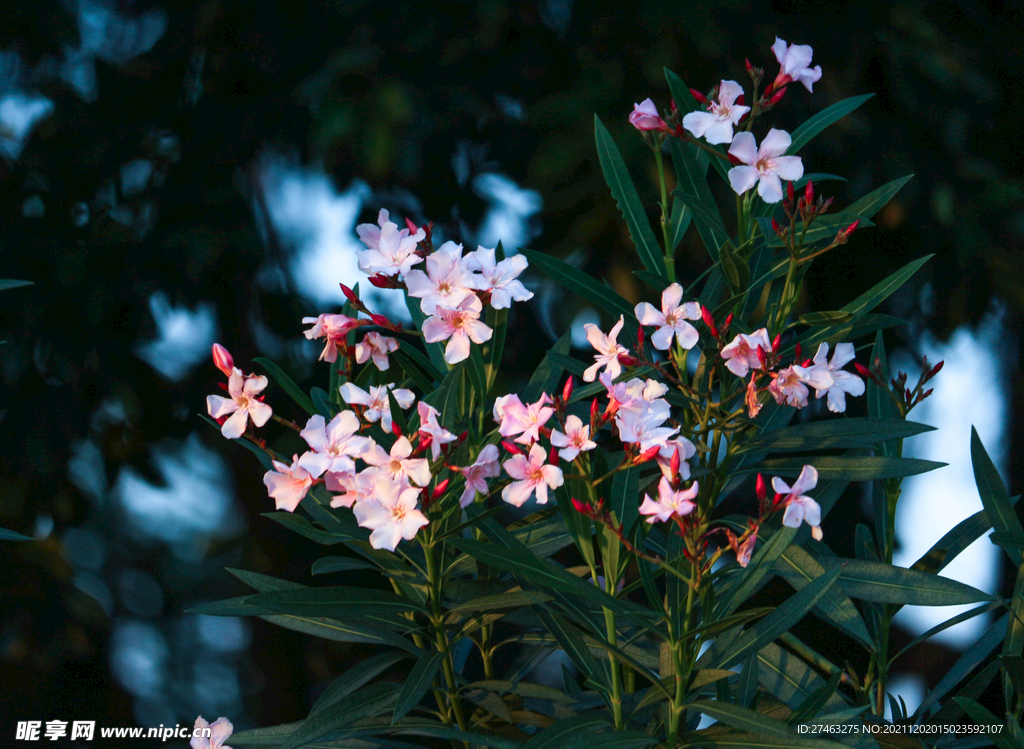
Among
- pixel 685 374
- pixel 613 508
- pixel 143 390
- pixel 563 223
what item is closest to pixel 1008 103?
pixel 563 223

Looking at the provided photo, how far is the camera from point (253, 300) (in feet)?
4.88

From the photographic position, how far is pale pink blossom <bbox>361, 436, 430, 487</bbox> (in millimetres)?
625

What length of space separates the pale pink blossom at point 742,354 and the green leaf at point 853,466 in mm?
203

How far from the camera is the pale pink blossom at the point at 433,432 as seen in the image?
25.5 inches

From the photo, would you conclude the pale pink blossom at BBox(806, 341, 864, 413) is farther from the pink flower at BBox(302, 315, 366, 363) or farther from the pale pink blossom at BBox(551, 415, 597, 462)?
the pink flower at BBox(302, 315, 366, 363)

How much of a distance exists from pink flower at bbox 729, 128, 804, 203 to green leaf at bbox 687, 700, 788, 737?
0.46 m

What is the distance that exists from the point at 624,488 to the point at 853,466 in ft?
0.87

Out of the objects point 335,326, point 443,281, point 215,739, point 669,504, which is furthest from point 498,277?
point 215,739

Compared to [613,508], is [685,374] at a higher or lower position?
higher

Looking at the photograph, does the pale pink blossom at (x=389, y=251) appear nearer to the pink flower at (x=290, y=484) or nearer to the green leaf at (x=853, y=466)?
the pink flower at (x=290, y=484)

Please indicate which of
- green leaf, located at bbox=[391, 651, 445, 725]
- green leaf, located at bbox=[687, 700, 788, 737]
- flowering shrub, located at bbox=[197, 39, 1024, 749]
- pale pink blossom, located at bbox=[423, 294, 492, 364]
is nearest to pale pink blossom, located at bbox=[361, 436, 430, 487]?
flowering shrub, located at bbox=[197, 39, 1024, 749]

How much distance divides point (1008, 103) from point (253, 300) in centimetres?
137

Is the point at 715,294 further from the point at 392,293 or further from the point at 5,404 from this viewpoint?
the point at 5,404

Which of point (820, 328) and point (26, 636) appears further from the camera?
point (26, 636)
